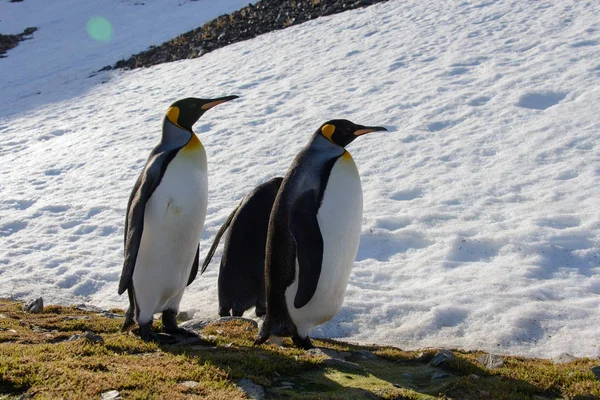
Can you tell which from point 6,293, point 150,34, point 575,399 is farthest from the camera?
point 150,34

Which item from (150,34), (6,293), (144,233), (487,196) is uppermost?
(150,34)

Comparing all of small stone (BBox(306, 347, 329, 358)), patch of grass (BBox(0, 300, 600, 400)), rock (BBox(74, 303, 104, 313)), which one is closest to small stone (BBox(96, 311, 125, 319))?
rock (BBox(74, 303, 104, 313))

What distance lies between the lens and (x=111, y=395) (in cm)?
304

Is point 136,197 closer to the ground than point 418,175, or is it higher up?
higher up

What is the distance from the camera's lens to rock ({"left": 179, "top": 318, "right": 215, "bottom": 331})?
17.3ft

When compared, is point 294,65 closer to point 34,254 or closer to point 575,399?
point 34,254

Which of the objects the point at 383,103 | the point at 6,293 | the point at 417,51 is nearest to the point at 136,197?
the point at 6,293

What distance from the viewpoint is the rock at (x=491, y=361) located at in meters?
3.96

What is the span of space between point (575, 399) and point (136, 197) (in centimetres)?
329

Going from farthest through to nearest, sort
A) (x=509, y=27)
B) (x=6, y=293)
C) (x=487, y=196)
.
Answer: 1. (x=509, y=27)
2. (x=487, y=196)
3. (x=6, y=293)

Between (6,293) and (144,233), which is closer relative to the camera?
(144,233)

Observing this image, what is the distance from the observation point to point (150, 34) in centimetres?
2192

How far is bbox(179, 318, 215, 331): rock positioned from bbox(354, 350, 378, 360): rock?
1531 millimetres

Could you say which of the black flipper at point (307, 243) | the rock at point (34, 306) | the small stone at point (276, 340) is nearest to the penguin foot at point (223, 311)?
the small stone at point (276, 340)
